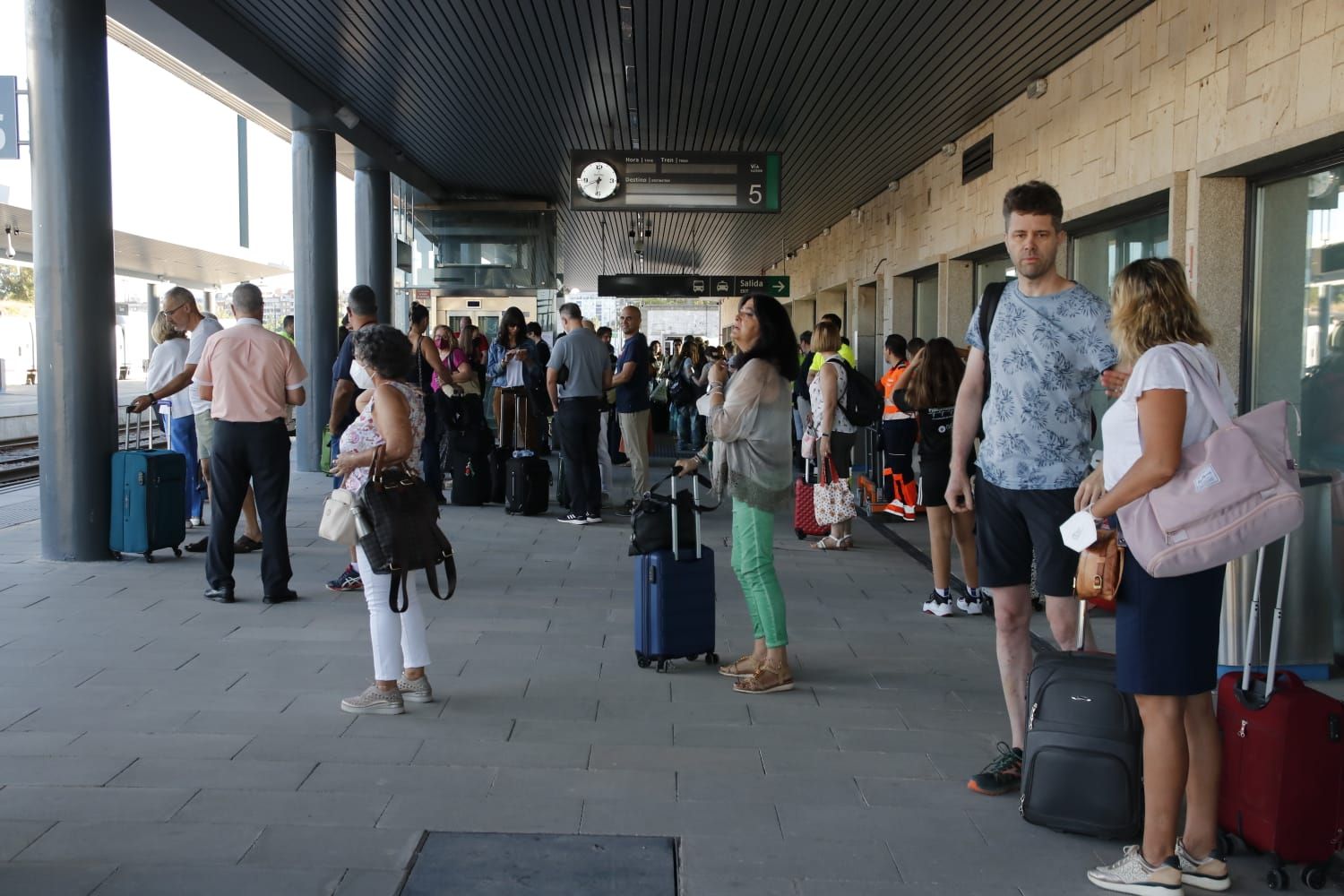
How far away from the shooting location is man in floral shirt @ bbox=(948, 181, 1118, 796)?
139 inches

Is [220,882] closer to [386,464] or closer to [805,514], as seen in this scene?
[386,464]

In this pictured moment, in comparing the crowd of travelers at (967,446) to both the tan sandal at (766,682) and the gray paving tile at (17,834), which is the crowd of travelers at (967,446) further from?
the gray paving tile at (17,834)

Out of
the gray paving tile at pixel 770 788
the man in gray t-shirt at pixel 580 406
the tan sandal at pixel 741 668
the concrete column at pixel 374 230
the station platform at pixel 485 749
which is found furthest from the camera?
the concrete column at pixel 374 230

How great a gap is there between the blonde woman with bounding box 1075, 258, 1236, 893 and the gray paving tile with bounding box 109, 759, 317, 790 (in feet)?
8.21

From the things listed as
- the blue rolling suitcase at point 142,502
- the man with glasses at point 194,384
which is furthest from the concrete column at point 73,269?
the man with glasses at point 194,384

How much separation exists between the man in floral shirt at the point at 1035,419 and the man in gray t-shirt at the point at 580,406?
20.9 ft

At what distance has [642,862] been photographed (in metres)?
3.21

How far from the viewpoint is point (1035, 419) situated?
3.58 metres

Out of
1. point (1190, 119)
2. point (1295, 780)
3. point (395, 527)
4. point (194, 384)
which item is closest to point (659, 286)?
point (194, 384)

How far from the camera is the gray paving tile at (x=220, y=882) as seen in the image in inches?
118

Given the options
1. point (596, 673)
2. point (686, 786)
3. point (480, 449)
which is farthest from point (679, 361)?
point (686, 786)

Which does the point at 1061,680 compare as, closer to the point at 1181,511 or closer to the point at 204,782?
the point at 1181,511

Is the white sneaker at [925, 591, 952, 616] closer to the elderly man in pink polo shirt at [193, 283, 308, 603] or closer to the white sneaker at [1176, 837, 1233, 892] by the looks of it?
the white sneaker at [1176, 837, 1233, 892]

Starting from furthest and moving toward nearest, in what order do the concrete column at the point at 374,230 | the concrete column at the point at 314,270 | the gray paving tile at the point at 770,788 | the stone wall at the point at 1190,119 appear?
the concrete column at the point at 374,230 < the concrete column at the point at 314,270 < the stone wall at the point at 1190,119 < the gray paving tile at the point at 770,788
